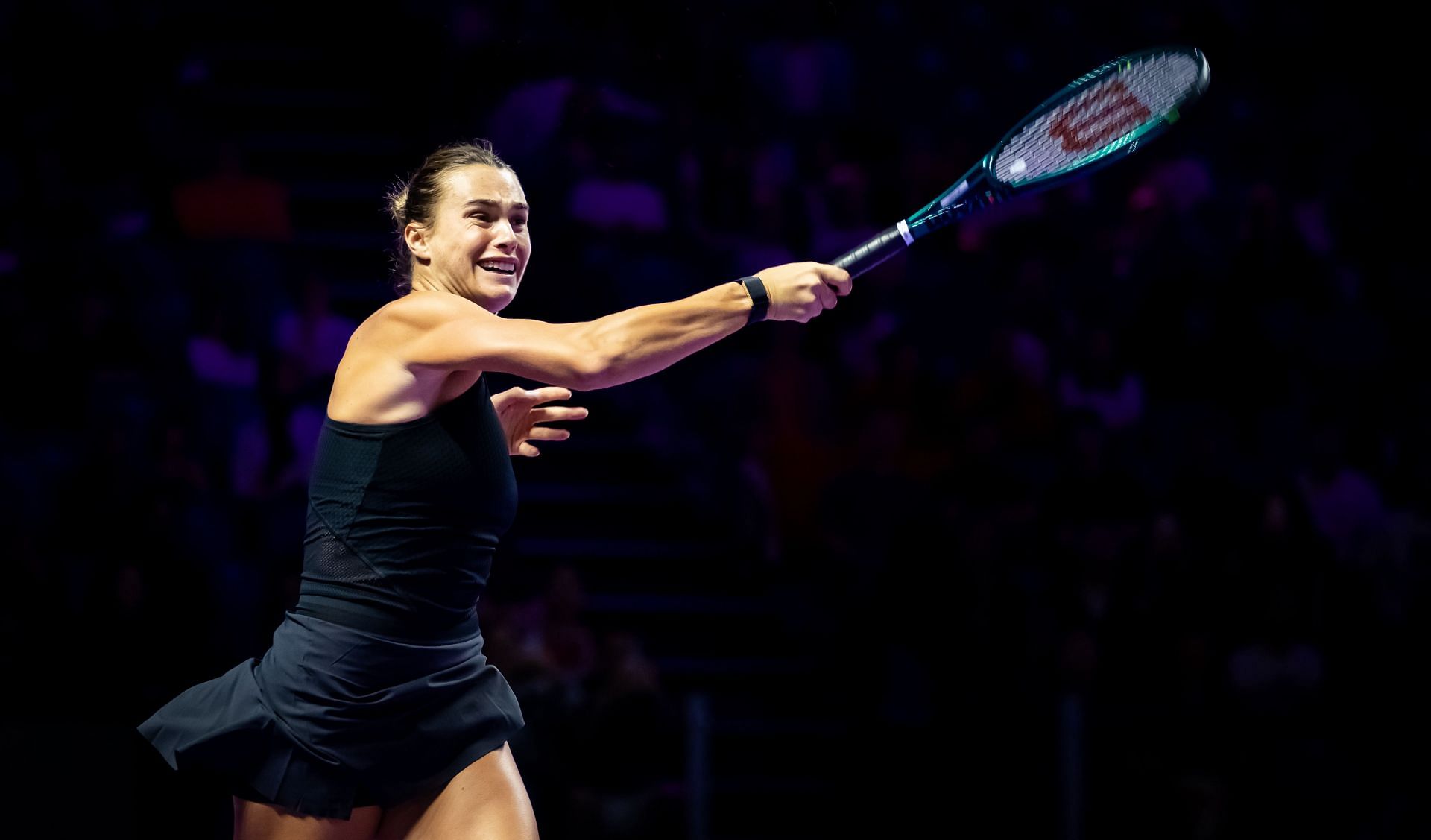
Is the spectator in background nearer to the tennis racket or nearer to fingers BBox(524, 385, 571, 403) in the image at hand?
the tennis racket

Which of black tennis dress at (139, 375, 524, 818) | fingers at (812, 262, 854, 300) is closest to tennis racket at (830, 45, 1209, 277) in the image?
fingers at (812, 262, 854, 300)

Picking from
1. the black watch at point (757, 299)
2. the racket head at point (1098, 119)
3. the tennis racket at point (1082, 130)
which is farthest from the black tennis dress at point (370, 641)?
the racket head at point (1098, 119)

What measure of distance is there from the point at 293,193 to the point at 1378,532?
18.5 ft

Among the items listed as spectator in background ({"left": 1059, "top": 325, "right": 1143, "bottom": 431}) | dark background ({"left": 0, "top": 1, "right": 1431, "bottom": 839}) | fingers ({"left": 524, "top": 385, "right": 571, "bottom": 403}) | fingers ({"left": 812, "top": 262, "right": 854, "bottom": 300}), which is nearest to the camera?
fingers ({"left": 812, "top": 262, "right": 854, "bottom": 300})

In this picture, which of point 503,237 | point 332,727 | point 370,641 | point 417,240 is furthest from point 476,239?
point 332,727

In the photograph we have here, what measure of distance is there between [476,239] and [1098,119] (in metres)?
1.52

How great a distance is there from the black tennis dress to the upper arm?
15 centimetres

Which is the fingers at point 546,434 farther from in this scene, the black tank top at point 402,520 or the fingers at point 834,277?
the fingers at point 834,277

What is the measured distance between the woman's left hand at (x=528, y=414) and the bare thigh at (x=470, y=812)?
0.82 meters

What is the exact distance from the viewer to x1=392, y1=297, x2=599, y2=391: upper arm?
2703mm

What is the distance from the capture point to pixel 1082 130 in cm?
358

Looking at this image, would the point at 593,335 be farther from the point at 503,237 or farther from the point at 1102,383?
the point at 1102,383

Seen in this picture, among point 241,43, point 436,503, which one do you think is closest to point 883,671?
point 436,503

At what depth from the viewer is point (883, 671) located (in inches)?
253
